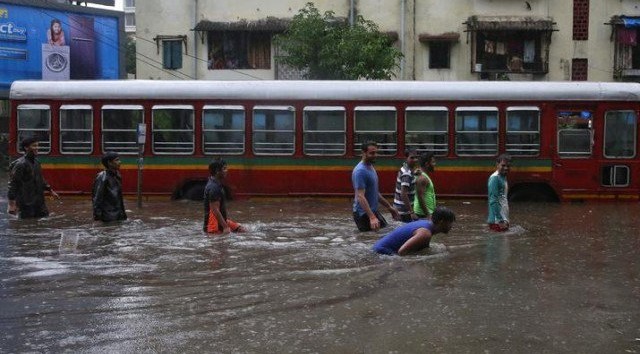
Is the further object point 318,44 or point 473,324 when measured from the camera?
point 318,44

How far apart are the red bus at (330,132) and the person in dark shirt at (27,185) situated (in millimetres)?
3837

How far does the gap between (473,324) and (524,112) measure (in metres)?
10.8

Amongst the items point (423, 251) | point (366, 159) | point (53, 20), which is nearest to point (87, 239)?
point (366, 159)

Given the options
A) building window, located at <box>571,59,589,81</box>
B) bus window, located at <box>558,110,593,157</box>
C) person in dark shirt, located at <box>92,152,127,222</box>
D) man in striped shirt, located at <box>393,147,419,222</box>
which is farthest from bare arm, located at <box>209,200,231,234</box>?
building window, located at <box>571,59,589,81</box>

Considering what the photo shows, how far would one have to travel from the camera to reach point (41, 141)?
1759 centimetres

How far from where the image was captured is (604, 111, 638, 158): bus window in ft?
55.7

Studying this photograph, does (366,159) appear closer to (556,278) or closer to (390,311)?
(556,278)

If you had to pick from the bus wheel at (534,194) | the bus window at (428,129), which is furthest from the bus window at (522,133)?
the bus window at (428,129)

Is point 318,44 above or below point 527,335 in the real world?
above

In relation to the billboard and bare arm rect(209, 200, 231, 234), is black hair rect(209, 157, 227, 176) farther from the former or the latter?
the billboard

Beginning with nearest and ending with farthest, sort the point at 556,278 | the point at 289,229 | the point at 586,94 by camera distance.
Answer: the point at 556,278 < the point at 289,229 < the point at 586,94

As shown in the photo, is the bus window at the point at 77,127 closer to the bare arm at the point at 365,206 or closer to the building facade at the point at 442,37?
the bare arm at the point at 365,206

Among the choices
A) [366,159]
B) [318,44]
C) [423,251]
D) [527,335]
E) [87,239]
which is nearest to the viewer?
[527,335]

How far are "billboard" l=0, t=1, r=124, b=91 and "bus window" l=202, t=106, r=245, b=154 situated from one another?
1518 centimetres
